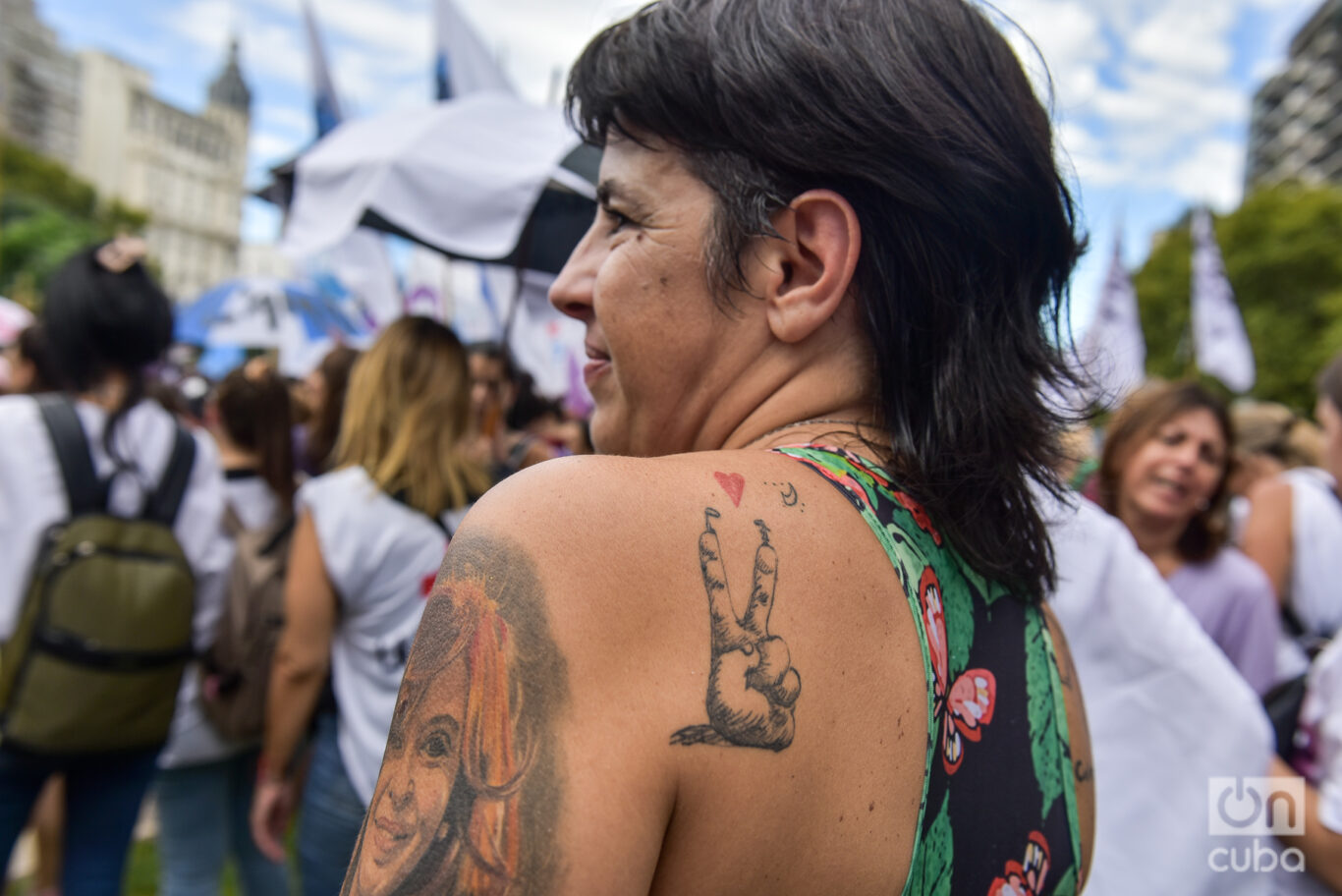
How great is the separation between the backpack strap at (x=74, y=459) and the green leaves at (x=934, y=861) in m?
2.74

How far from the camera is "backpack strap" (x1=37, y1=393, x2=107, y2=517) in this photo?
2.68m

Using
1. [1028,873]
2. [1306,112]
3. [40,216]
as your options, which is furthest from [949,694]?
[1306,112]

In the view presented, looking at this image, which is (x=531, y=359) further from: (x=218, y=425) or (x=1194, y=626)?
(x=1194, y=626)

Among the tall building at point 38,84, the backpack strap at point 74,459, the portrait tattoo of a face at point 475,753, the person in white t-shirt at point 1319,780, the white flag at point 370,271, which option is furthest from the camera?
the tall building at point 38,84

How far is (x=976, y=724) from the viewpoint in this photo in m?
0.95

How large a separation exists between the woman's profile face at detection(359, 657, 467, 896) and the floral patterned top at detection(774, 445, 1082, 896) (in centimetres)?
41

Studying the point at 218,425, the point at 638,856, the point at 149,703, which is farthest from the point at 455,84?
the point at 638,856

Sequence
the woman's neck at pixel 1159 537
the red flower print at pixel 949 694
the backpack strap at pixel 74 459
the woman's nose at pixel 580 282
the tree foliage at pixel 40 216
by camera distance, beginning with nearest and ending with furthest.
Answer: the red flower print at pixel 949 694, the woman's nose at pixel 580 282, the backpack strap at pixel 74 459, the woman's neck at pixel 1159 537, the tree foliage at pixel 40 216

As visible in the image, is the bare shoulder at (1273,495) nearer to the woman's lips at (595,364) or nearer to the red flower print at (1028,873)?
the red flower print at (1028,873)

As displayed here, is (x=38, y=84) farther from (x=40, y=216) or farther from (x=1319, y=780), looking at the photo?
(x=1319, y=780)

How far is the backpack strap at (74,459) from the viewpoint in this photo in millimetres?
2678

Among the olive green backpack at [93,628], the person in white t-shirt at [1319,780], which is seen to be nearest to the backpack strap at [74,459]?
the olive green backpack at [93,628]

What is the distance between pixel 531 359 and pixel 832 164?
3223mm

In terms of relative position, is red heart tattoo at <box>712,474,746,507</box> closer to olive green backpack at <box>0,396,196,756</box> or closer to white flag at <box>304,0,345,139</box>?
olive green backpack at <box>0,396,196,756</box>
